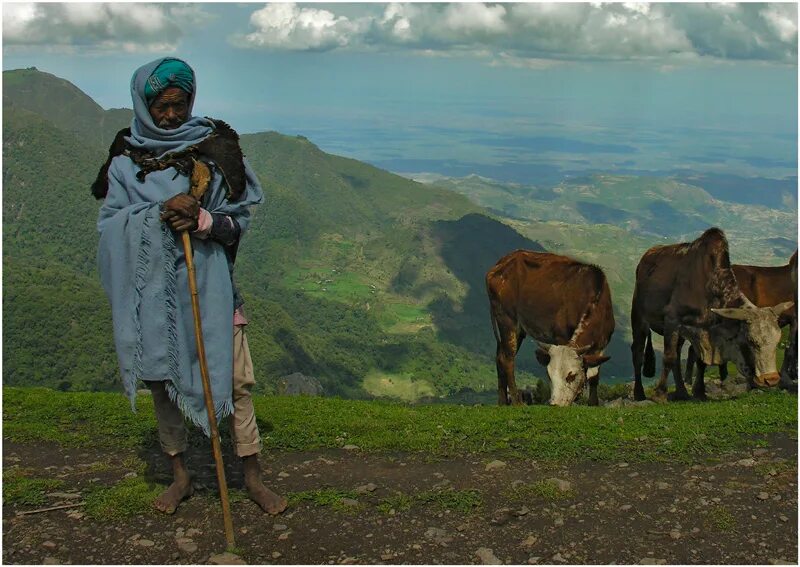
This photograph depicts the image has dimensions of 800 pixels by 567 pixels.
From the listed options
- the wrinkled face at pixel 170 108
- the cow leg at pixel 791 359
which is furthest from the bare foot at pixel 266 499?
the cow leg at pixel 791 359

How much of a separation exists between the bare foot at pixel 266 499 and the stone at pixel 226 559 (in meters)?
0.70

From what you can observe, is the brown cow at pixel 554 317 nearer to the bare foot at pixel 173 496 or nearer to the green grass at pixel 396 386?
the bare foot at pixel 173 496

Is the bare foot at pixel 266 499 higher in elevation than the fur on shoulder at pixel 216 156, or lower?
lower

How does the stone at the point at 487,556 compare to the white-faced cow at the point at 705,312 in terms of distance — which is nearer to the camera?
the stone at the point at 487,556

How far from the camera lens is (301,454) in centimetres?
811

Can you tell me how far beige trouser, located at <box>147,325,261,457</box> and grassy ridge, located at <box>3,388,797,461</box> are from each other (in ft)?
5.75

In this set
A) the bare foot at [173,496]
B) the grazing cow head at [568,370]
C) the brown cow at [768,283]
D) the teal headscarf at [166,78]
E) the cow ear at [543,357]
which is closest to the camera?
the teal headscarf at [166,78]

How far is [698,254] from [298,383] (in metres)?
35.1

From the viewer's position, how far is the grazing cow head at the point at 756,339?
44.4ft

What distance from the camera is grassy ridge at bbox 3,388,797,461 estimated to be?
8.12 metres

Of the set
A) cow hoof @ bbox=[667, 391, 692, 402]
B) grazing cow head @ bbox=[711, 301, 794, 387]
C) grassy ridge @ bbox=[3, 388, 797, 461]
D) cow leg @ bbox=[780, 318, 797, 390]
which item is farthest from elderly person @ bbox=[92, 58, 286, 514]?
cow leg @ bbox=[780, 318, 797, 390]

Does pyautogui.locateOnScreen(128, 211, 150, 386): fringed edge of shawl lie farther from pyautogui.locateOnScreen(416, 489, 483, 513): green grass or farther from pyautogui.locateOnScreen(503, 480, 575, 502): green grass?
pyautogui.locateOnScreen(503, 480, 575, 502): green grass

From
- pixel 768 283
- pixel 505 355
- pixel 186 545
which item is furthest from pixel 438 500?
pixel 768 283

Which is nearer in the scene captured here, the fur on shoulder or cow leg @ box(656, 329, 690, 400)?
the fur on shoulder
